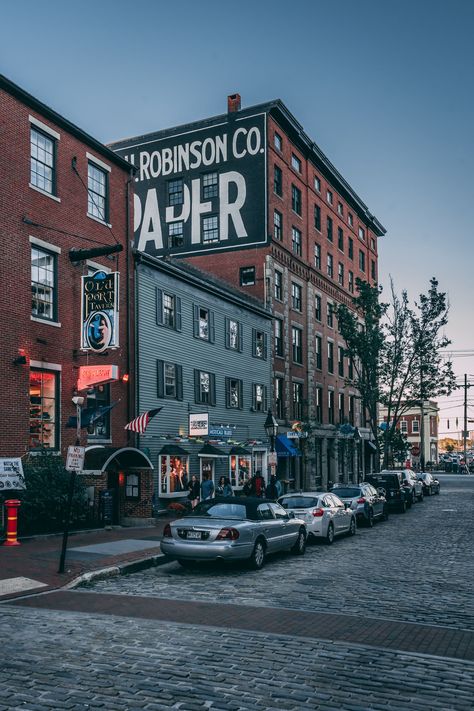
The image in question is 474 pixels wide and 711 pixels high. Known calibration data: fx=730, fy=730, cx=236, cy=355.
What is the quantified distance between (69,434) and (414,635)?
601 inches

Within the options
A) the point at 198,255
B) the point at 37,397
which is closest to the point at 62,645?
the point at 37,397

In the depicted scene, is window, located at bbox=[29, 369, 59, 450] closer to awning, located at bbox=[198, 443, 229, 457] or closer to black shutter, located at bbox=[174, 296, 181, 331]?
black shutter, located at bbox=[174, 296, 181, 331]

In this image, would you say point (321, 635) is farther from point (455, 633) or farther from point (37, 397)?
point (37, 397)

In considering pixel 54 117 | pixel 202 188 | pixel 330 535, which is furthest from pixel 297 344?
pixel 330 535

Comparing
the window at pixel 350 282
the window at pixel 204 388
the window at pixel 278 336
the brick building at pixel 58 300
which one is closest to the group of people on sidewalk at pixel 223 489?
the brick building at pixel 58 300

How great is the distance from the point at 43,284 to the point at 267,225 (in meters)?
21.3

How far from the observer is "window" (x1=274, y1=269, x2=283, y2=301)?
→ 42.7 metres

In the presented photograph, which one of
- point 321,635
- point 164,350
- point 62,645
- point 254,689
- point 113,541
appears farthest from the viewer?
point 164,350

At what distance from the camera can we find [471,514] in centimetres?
2995

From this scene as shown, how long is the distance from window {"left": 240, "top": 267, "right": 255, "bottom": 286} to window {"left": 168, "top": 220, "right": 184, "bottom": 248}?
15.2 ft

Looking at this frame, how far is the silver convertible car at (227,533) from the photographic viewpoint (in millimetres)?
14367

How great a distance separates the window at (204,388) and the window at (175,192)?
49.0 feet

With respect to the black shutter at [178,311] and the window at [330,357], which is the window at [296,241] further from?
the black shutter at [178,311]

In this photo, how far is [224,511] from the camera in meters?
15.4
